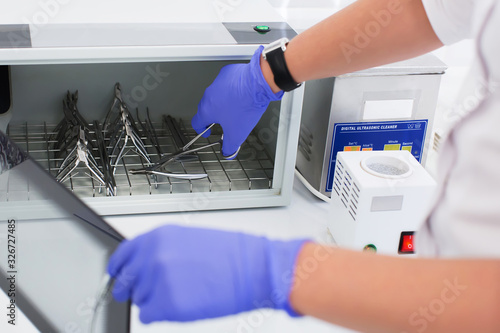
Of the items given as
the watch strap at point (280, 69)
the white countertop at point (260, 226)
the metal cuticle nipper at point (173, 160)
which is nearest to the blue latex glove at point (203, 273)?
the white countertop at point (260, 226)

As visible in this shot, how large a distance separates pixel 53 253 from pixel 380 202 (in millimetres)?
573

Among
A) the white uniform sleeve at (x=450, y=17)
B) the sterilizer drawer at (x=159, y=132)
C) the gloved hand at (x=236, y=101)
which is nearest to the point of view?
the white uniform sleeve at (x=450, y=17)

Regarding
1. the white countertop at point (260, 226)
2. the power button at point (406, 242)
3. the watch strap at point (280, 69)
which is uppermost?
the watch strap at point (280, 69)

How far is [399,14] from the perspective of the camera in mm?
859

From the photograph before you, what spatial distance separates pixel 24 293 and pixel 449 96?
1244mm

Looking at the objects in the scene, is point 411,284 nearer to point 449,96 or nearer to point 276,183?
point 276,183

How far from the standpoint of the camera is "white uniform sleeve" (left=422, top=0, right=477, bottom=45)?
2.53 feet

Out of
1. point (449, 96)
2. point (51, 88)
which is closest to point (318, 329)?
point (51, 88)

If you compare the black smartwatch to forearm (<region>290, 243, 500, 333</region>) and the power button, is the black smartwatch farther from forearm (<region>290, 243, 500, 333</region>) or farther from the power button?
forearm (<region>290, 243, 500, 333</region>)

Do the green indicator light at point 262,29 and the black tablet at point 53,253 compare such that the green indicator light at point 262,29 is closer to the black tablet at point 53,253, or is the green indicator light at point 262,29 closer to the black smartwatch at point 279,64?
the black smartwatch at point 279,64

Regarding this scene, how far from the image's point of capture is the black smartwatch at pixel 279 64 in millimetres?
987

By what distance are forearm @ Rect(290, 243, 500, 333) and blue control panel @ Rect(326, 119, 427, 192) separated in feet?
2.05

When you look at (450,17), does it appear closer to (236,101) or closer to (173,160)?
(236,101)

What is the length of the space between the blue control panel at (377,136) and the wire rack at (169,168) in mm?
159
